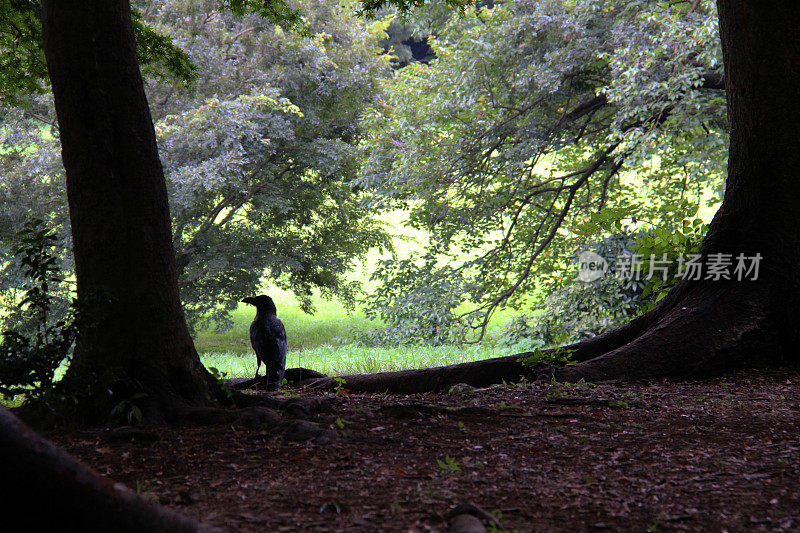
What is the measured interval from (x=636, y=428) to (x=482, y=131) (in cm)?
817

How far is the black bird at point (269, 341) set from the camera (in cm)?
648

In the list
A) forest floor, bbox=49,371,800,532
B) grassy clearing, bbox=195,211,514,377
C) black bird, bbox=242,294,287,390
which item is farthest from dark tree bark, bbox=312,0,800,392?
grassy clearing, bbox=195,211,514,377

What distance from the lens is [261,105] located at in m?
14.8

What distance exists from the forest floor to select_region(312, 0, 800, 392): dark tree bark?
1.02 m

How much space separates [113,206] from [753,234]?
5.31 metres

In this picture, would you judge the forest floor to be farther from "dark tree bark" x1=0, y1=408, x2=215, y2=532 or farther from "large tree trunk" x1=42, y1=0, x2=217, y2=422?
"dark tree bark" x1=0, y1=408, x2=215, y2=532

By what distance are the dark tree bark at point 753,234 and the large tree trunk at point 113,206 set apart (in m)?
3.39

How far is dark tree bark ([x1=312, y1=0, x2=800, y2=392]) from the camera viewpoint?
18.5 ft

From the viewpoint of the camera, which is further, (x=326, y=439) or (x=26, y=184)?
(x=26, y=184)

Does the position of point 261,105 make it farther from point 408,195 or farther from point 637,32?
point 637,32

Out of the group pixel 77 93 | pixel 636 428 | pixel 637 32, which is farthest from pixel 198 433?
pixel 637 32
